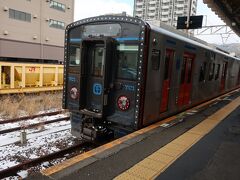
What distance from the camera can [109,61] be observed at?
5.59m

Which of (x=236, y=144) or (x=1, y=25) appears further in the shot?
(x=1, y=25)

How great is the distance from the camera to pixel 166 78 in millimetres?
6457

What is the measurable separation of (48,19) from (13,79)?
22633 millimetres

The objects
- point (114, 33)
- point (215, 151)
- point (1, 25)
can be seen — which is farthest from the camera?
point (1, 25)

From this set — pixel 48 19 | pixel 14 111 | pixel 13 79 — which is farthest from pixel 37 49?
pixel 14 111

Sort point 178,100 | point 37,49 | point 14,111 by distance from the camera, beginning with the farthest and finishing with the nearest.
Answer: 1. point 37,49
2. point 14,111
3. point 178,100

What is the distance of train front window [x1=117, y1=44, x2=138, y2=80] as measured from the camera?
5.36 metres

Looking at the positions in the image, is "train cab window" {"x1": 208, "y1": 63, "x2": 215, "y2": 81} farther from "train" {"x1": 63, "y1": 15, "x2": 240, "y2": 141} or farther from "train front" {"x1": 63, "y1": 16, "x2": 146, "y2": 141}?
"train front" {"x1": 63, "y1": 16, "x2": 146, "y2": 141}

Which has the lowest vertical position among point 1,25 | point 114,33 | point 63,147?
point 63,147

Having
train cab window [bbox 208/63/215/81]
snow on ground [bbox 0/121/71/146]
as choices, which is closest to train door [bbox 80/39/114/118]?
snow on ground [bbox 0/121/71/146]

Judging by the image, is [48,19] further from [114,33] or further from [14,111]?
[114,33]

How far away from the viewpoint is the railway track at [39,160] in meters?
4.69

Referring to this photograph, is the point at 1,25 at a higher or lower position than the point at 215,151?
higher

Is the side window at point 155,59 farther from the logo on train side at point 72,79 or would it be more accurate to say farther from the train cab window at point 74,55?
the logo on train side at point 72,79
